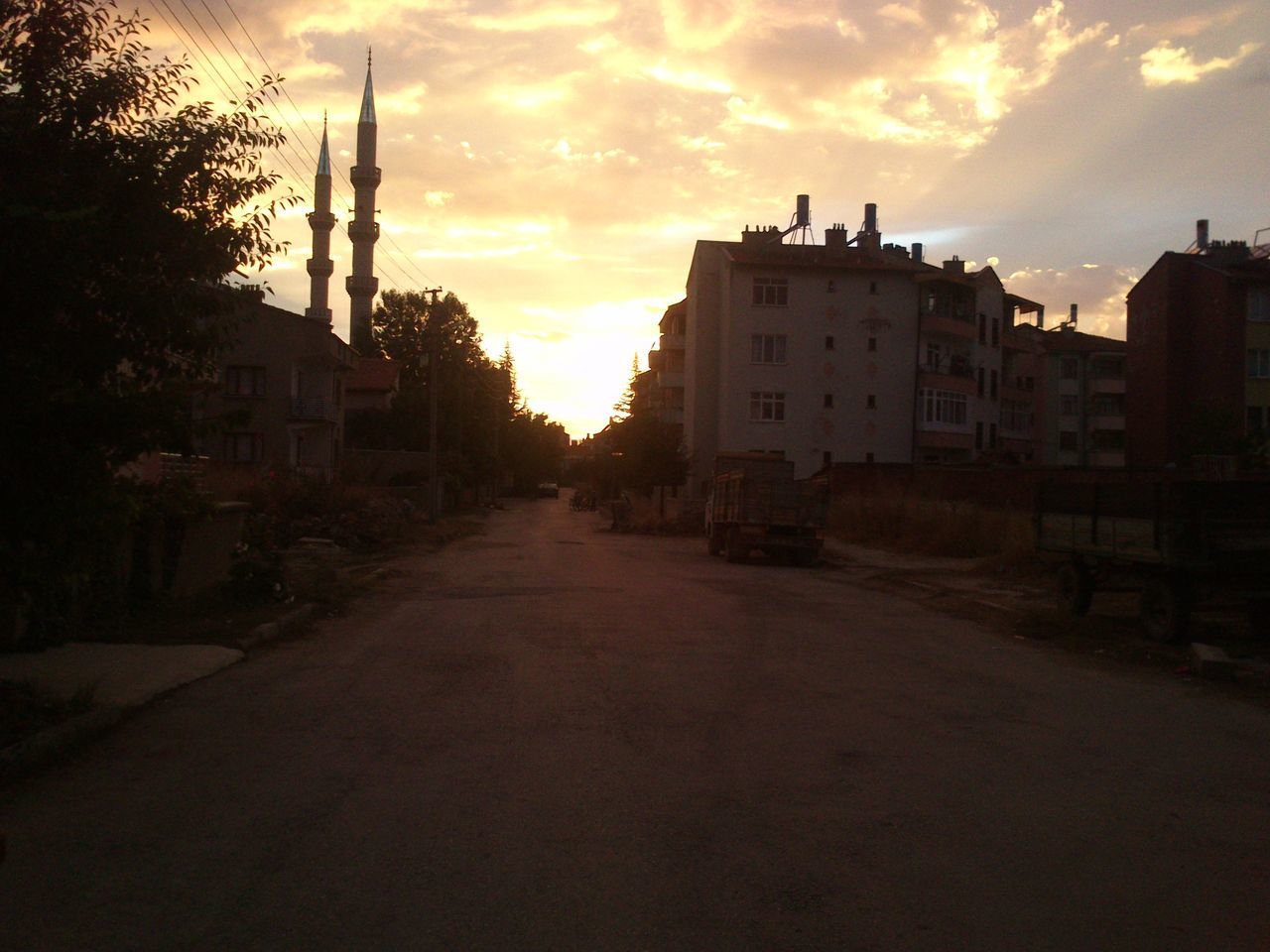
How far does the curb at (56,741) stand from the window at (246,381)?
48649 millimetres

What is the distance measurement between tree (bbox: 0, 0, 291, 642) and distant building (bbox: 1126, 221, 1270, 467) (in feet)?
159

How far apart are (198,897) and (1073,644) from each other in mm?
12055

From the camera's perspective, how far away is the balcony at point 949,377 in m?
57.3

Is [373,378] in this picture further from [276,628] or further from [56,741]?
[56,741]

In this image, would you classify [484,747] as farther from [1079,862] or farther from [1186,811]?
[1186,811]

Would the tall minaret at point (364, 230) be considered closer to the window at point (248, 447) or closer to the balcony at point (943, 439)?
the window at point (248, 447)

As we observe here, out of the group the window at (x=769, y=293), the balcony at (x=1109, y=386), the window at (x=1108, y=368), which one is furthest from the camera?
the window at (x=1108, y=368)

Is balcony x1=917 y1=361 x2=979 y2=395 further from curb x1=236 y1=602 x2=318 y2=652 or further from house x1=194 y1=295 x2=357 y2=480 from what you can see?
curb x1=236 y1=602 x2=318 y2=652

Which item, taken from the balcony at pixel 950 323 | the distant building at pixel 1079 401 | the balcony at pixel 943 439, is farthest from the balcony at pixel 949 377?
the distant building at pixel 1079 401

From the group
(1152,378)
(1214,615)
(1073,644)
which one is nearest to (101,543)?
(1073,644)

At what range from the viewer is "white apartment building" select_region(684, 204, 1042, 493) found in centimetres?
5616

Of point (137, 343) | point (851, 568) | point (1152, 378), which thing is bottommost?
point (851, 568)

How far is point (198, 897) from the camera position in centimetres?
503

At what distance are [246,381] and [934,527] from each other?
120 ft
